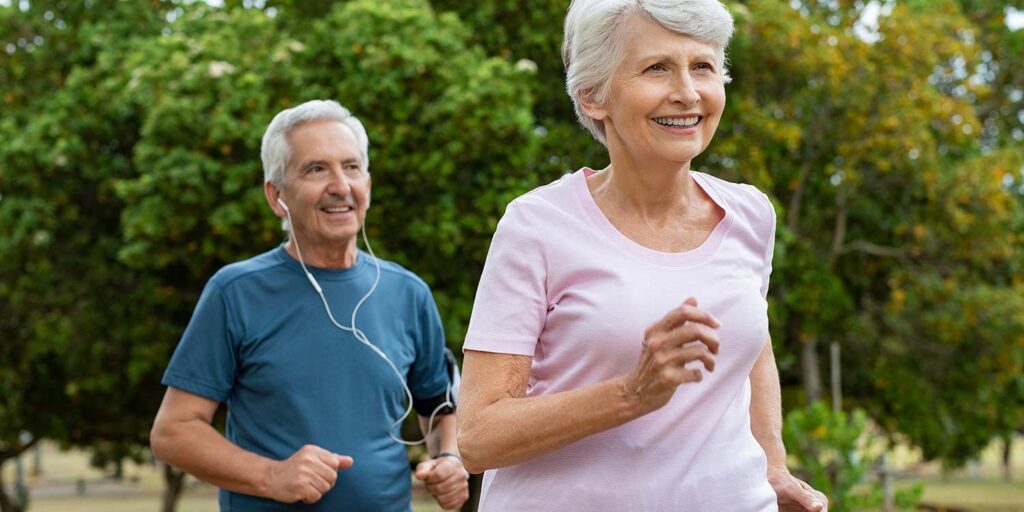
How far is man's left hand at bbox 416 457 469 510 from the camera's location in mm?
3740

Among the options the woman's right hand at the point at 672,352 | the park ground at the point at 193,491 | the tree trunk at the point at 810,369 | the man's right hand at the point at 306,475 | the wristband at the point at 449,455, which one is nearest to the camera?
the woman's right hand at the point at 672,352

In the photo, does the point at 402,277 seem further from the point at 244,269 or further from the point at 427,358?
the point at 244,269

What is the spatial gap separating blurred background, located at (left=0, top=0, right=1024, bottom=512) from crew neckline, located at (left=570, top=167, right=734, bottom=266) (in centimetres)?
848

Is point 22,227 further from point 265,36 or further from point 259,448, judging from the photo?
point 259,448

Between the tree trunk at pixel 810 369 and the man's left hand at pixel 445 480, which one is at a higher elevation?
the man's left hand at pixel 445 480

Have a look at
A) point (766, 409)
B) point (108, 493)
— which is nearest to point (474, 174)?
point (766, 409)

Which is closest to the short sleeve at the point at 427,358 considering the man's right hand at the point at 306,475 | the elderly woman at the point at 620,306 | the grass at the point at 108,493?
Result: the man's right hand at the point at 306,475

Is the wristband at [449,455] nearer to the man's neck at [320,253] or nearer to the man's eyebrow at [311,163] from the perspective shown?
the man's neck at [320,253]

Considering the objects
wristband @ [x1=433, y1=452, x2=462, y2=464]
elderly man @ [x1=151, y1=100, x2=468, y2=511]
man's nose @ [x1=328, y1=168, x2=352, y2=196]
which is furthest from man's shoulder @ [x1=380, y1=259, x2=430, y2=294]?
wristband @ [x1=433, y1=452, x2=462, y2=464]

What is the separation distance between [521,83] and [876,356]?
8.58m

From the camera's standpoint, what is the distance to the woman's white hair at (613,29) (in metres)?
2.16

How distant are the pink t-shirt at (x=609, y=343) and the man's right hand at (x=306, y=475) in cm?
122

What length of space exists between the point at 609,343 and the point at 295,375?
5.45 feet

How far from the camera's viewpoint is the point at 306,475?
11.0 ft
